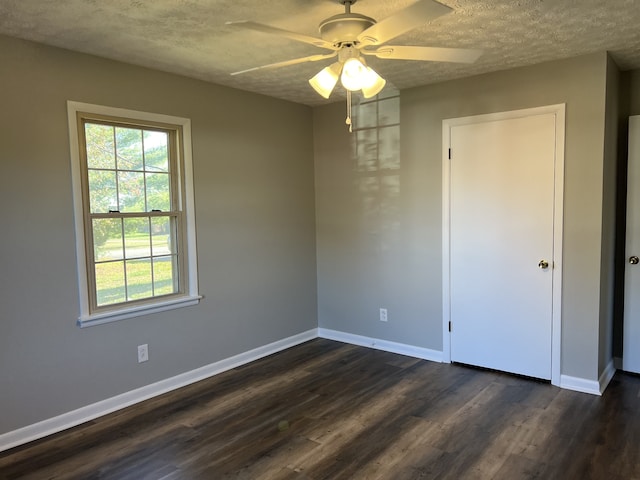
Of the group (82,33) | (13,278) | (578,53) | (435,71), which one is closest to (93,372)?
(13,278)

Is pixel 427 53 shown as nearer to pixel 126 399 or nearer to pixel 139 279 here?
pixel 139 279

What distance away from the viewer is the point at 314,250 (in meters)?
4.79

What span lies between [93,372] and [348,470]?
5.89 ft

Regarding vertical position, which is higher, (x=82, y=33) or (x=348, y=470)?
(x=82, y=33)

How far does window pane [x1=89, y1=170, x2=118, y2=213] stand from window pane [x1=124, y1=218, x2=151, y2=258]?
0.16 metres

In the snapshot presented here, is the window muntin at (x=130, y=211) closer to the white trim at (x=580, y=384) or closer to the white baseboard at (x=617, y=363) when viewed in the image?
the white trim at (x=580, y=384)

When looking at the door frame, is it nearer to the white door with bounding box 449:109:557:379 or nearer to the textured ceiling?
the white door with bounding box 449:109:557:379

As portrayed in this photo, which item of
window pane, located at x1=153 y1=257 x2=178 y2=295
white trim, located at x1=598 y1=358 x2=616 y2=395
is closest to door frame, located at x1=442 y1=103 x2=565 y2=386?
white trim, located at x1=598 y1=358 x2=616 y2=395

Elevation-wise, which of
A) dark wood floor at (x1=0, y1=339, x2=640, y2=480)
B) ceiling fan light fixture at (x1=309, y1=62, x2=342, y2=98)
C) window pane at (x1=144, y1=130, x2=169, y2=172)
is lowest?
dark wood floor at (x1=0, y1=339, x2=640, y2=480)

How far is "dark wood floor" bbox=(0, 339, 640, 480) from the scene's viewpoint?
8.03ft

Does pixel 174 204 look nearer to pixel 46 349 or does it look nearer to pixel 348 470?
pixel 46 349

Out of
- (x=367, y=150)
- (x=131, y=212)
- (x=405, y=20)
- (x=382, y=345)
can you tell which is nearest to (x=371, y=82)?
(x=405, y=20)

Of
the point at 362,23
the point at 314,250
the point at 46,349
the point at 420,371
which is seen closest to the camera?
the point at 362,23

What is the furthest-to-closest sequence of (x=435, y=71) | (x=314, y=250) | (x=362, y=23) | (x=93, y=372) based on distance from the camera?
1. (x=314, y=250)
2. (x=435, y=71)
3. (x=93, y=372)
4. (x=362, y=23)
